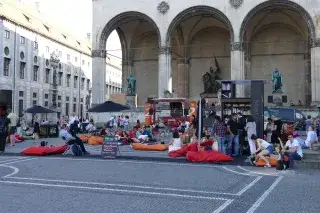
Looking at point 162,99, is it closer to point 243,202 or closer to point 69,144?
point 69,144

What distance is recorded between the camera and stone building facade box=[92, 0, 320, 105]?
32.4 metres

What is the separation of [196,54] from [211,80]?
3.36 metres

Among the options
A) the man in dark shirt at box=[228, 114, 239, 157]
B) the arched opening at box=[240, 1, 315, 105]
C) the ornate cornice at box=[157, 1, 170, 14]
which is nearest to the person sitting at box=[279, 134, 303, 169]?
the man in dark shirt at box=[228, 114, 239, 157]

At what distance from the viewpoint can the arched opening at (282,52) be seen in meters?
36.9

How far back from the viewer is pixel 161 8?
113ft

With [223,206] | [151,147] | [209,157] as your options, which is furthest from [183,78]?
[223,206]

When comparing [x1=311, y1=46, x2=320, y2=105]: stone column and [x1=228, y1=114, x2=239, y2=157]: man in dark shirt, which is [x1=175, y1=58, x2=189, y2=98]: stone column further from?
[x1=228, y1=114, x2=239, y2=157]: man in dark shirt

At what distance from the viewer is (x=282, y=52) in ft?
126

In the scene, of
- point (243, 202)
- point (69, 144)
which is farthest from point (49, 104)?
point (243, 202)

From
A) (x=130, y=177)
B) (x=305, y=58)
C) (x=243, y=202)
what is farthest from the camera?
(x=305, y=58)

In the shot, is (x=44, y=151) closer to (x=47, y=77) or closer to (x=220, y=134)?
(x=220, y=134)

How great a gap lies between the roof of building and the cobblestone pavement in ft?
123

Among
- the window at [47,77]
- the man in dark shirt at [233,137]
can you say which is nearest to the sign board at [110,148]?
the man in dark shirt at [233,137]

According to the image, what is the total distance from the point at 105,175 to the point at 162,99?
810 inches
